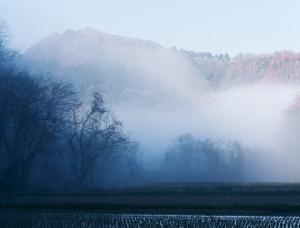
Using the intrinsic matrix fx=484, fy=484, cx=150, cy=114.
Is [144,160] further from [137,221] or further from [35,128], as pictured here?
[137,221]

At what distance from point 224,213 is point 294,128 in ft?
319

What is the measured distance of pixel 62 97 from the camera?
63.5 m

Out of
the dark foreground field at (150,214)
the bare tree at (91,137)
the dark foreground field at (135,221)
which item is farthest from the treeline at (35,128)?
the dark foreground field at (135,221)

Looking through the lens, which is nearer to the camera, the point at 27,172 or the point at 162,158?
the point at 27,172

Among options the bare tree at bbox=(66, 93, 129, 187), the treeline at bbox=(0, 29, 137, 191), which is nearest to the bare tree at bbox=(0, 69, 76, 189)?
the treeline at bbox=(0, 29, 137, 191)

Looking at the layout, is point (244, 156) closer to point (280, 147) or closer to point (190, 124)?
point (280, 147)

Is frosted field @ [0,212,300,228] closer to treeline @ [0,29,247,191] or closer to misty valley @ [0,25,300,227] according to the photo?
misty valley @ [0,25,300,227]

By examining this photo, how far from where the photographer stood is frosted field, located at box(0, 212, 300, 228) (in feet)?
80.6

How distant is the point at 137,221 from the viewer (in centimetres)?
2602

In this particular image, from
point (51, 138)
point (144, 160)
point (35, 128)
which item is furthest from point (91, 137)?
point (144, 160)

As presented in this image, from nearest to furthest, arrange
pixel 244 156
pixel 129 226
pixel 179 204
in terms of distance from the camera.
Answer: pixel 129 226 → pixel 179 204 → pixel 244 156

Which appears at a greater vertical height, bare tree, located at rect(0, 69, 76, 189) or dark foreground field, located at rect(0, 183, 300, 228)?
bare tree, located at rect(0, 69, 76, 189)

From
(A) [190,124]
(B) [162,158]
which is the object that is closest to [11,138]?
(B) [162,158]

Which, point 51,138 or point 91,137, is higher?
point 91,137
